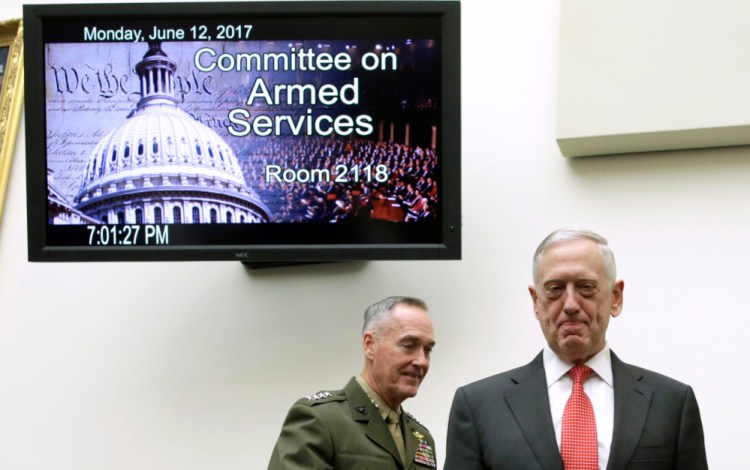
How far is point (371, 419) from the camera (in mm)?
3822

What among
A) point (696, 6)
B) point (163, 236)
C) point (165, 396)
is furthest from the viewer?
point (165, 396)

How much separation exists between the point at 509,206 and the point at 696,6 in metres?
1.00

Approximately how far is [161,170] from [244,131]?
339 millimetres

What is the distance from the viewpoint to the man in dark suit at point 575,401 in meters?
2.65

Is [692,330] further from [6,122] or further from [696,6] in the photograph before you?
[6,122]

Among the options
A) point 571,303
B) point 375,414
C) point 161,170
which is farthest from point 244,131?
point 571,303

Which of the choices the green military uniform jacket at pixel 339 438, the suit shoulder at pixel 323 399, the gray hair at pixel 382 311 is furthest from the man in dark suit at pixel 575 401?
the gray hair at pixel 382 311

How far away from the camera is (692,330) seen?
14.4 ft

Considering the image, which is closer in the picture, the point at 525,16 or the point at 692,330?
the point at 692,330

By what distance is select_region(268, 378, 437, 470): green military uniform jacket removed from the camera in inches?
145

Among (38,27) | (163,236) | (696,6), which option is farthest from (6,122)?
(696,6)

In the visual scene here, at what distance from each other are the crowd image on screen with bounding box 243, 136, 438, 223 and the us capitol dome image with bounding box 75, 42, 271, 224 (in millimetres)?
85

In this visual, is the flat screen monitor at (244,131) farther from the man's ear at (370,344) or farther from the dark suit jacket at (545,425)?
the dark suit jacket at (545,425)
